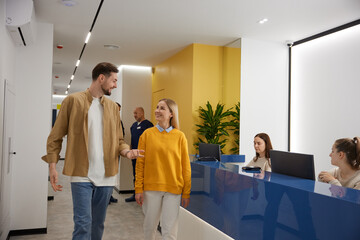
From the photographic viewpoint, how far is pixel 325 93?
17.1 ft

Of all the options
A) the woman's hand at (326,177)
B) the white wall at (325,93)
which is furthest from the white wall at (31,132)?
the white wall at (325,93)

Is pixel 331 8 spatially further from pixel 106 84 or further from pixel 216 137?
pixel 106 84

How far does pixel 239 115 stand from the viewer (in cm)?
570

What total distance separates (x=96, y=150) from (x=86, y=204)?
38 cm

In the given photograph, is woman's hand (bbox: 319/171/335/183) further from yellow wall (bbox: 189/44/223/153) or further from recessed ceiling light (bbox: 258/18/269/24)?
yellow wall (bbox: 189/44/223/153)

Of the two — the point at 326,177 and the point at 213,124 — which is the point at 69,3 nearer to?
the point at 213,124

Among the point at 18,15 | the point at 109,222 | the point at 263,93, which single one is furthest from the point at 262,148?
the point at 18,15

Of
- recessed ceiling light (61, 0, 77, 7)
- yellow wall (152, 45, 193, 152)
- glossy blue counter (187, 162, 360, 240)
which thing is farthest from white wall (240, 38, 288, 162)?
recessed ceiling light (61, 0, 77, 7)

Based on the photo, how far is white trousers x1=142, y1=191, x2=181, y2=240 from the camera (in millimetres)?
2758

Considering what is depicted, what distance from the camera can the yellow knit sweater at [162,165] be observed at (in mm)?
2738

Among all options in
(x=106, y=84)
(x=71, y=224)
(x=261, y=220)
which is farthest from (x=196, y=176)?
(x=71, y=224)

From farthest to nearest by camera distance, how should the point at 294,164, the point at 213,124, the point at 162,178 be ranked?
the point at 213,124 → the point at 162,178 → the point at 294,164

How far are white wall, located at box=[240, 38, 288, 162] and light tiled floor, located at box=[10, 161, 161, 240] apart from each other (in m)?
2.17

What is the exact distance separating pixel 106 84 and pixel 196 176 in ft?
4.80
